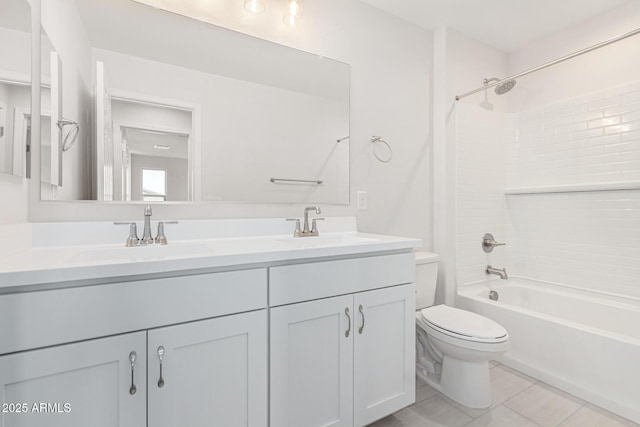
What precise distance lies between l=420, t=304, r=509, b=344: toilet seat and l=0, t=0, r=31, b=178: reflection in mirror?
200 cm

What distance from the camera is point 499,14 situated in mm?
2238

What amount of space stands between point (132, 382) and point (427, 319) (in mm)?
1462

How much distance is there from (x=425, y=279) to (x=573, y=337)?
33.9 inches

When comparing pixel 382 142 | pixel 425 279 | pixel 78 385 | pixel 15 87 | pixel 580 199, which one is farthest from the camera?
pixel 580 199

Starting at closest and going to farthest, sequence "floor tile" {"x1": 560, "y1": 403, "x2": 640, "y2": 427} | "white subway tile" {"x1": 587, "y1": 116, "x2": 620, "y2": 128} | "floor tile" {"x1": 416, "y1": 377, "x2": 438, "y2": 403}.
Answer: "floor tile" {"x1": 560, "y1": 403, "x2": 640, "y2": 427}
"floor tile" {"x1": 416, "y1": 377, "x2": 438, "y2": 403}
"white subway tile" {"x1": 587, "y1": 116, "x2": 620, "y2": 128}

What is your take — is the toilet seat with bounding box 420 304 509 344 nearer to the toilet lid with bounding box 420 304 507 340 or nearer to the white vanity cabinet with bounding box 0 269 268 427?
the toilet lid with bounding box 420 304 507 340

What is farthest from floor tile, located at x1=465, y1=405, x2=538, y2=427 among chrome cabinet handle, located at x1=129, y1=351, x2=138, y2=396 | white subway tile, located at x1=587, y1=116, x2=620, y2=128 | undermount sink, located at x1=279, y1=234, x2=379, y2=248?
white subway tile, located at x1=587, y1=116, x2=620, y2=128

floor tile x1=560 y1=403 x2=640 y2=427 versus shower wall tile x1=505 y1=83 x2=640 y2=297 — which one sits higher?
→ shower wall tile x1=505 y1=83 x2=640 y2=297

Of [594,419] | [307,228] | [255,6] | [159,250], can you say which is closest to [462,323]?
[594,419]

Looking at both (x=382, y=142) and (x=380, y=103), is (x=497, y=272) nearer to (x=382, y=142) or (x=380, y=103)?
(x=382, y=142)

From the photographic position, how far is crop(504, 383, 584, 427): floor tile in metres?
1.59

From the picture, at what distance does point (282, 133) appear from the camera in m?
1.79

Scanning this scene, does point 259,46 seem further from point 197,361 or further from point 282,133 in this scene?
point 197,361

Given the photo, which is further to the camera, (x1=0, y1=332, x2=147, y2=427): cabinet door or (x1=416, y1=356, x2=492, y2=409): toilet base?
(x1=416, y1=356, x2=492, y2=409): toilet base
